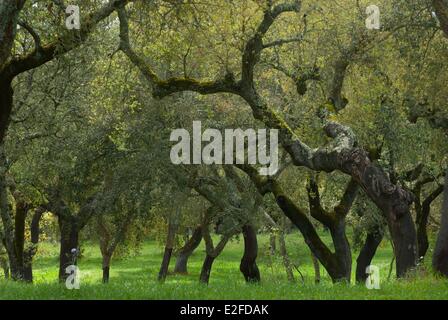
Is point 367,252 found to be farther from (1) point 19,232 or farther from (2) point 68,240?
(1) point 19,232

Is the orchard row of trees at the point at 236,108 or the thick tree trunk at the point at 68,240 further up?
the orchard row of trees at the point at 236,108

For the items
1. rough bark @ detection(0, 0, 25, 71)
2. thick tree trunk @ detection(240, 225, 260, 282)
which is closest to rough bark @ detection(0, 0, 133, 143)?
rough bark @ detection(0, 0, 25, 71)

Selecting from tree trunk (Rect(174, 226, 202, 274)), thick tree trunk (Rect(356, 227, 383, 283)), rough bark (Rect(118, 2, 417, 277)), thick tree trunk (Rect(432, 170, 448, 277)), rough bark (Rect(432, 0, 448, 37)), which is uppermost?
rough bark (Rect(432, 0, 448, 37))

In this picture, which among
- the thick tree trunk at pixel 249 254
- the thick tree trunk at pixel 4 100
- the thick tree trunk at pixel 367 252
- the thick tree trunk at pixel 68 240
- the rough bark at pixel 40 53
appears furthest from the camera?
the thick tree trunk at pixel 367 252

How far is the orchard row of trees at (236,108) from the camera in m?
16.7

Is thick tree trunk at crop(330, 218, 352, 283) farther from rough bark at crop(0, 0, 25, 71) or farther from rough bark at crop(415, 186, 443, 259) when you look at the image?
rough bark at crop(0, 0, 25, 71)

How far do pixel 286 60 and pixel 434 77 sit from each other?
496 cm

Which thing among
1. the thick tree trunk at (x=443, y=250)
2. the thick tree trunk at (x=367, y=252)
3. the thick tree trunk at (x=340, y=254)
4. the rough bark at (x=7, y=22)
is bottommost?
the thick tree trunk at (x=367, y=252)

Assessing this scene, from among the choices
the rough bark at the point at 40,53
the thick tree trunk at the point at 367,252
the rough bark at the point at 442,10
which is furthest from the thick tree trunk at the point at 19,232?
the rough bark at the point at 442,10

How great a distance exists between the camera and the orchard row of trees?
16656mm

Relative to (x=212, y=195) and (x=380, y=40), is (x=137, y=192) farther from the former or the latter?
(x=380, y=40)

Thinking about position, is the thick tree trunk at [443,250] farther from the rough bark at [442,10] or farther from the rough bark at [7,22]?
the rough bark at [7,22]

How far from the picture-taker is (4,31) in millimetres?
12266

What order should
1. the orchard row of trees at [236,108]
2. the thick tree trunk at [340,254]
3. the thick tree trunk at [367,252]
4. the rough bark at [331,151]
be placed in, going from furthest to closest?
the thick tree trunk at [367,252], the thick tree trunk at [340,254], the orchard row of trees at [236,108], the rough bark at [331,151]
